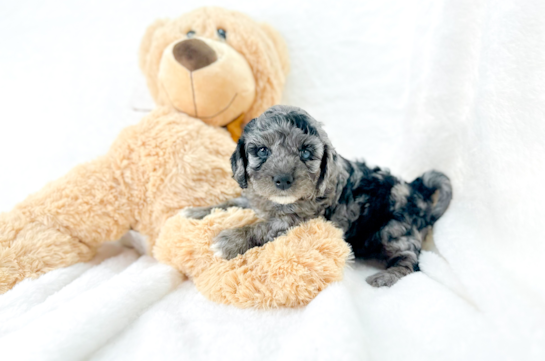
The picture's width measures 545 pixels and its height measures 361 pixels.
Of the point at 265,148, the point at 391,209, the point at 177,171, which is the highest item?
the point at 265,148

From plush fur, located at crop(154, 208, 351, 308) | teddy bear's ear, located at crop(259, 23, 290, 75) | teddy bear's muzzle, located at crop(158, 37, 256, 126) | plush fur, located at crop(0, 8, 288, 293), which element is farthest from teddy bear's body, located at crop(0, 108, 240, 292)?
teddy bear's ear, located at crop(259, 23, 290, 75)

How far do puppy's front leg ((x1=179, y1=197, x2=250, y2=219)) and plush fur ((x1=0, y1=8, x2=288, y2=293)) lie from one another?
7 centimetres

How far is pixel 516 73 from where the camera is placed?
183cm

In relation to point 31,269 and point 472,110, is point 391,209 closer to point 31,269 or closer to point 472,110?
point 472,110

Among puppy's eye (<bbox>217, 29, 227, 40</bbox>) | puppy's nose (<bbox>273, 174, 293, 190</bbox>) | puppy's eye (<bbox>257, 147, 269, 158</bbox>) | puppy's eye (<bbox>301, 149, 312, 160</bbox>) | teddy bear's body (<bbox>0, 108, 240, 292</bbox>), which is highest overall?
puppy's eye (<bbox>217, 29, 227, 40</bbox>)

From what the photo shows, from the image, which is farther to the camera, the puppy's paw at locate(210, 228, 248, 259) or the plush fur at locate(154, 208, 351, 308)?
the puppy's paw at locate(210, 228, 248, 259)

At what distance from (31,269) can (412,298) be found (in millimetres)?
1801

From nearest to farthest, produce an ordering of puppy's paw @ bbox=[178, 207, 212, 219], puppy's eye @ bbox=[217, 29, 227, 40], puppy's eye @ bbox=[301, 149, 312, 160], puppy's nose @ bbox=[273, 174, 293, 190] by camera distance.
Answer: puppy's nose @ bbox=[273, 174, 293, 190]
puppy's eye @ bbox=[301, 149, 312, 160]
puppy's paw @ bbox=[178, 207, 212, 219]
puppy's eye @ bbox=[217, 29, 227, 40]

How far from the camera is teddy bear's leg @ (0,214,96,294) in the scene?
187 cm

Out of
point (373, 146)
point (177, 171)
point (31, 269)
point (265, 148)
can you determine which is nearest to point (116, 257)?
point (31, 269)

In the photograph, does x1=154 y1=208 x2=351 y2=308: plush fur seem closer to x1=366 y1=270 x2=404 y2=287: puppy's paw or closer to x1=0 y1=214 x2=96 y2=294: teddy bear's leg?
x1=366 y1=270 x2=404 y2=287: puppy's paw

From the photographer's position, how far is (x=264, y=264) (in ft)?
5.66

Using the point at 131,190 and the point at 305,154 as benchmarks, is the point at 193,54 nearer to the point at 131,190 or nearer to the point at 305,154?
the point at 131,190

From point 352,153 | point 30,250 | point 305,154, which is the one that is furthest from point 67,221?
point 352,153
